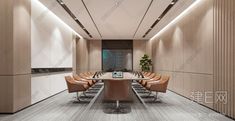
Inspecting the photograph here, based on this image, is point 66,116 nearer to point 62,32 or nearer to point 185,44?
point 185,44

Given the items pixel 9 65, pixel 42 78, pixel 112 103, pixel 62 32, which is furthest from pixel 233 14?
pixel 62 32

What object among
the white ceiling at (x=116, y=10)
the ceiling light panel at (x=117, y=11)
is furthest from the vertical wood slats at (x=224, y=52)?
the ceiling light panel at (x=117, y=11)

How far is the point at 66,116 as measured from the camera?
5262mm

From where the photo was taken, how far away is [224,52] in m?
5.37

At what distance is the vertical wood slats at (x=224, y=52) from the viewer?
4.99 m

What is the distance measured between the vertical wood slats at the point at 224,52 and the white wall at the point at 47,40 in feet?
16.7

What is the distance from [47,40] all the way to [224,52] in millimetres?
5772

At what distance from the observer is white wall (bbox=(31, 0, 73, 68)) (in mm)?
7078

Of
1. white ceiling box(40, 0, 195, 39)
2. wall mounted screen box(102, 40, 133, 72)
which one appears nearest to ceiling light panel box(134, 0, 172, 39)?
white ceiling box(40, 0, 195, 39)

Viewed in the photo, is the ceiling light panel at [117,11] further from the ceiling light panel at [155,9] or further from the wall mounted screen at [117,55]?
the wall mounted screen at [117,55]

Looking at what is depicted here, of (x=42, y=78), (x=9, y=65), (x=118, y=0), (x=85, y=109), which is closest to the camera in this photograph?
(x=9, y=65)

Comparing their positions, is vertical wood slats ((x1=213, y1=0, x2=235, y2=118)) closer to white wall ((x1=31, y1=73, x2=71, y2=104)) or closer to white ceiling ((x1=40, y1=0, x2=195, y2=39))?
white ceiling ((x1=40, y1=0, x2=195, y2=39))

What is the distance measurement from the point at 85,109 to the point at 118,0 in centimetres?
320

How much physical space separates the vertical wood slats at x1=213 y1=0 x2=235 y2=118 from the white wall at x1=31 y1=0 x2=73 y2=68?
510 centimetres
